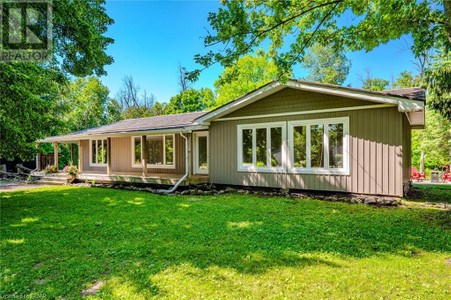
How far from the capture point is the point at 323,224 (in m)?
5.06

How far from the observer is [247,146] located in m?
9.39

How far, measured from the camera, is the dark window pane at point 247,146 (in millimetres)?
9328

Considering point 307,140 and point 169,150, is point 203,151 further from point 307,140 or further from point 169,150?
point 307,140

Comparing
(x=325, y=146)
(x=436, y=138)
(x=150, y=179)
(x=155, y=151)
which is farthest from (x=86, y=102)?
(x=436, y=138)

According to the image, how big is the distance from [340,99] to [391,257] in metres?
5.36

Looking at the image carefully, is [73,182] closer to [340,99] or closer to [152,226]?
[152,226]

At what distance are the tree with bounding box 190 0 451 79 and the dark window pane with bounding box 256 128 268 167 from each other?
2831mm

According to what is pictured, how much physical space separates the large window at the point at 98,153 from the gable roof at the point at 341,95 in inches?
329

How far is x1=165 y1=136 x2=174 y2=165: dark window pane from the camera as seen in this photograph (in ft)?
40.0

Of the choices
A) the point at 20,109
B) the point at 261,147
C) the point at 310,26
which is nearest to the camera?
the point at 20,109

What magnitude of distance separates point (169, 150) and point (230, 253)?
9381 mm

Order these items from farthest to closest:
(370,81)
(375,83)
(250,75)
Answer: (370,81), (375,83), (250,75)

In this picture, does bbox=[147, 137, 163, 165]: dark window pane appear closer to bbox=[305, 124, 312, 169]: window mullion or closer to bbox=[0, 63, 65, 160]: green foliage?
bbox=[0, 63, 65, 160]: green foliage

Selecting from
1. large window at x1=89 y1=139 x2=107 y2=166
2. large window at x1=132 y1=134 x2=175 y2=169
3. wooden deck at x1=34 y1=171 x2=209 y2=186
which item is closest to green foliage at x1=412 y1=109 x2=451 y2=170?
wooden deck at x1=34 y1=171 x2=209 y2=186
